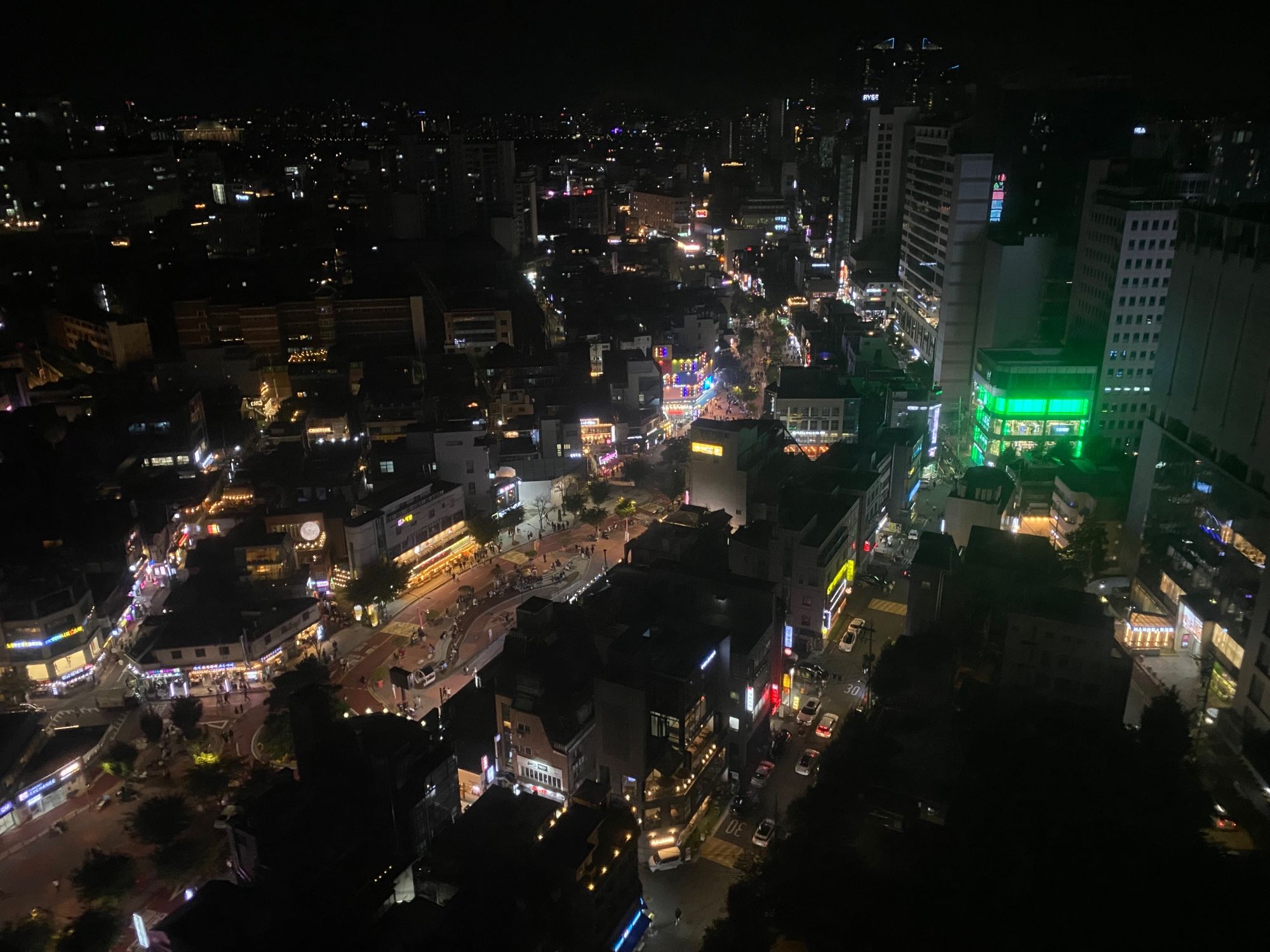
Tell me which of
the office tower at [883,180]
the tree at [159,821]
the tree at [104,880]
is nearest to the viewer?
the tree at [104,880]

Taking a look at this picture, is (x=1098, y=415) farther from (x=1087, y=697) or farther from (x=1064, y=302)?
(x=1087, y=697)

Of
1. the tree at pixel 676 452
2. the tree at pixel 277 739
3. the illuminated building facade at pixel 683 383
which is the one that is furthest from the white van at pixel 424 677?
the illuminated building facade at pixel 683 383

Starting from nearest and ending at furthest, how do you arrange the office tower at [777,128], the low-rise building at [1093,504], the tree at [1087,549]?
the tree at [1087,549]
the low-rise building at [1093,504]
the office tower at [777,128]

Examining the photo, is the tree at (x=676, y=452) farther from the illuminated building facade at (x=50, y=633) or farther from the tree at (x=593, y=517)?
the illuminated building facade at (x=50, y=633)

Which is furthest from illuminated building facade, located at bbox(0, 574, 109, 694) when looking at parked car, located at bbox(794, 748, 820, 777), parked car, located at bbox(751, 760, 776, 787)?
parked car, located at bbox(794, 748, 820, 777)

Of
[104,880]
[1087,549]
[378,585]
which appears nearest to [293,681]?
[378,585]

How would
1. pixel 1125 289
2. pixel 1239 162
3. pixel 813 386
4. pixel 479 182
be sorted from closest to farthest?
pixel 1125 289, pixel 1239 162, pixel 813 386, pixel 479 182

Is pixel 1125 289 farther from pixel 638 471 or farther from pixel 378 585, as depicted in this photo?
pixel 378 585
